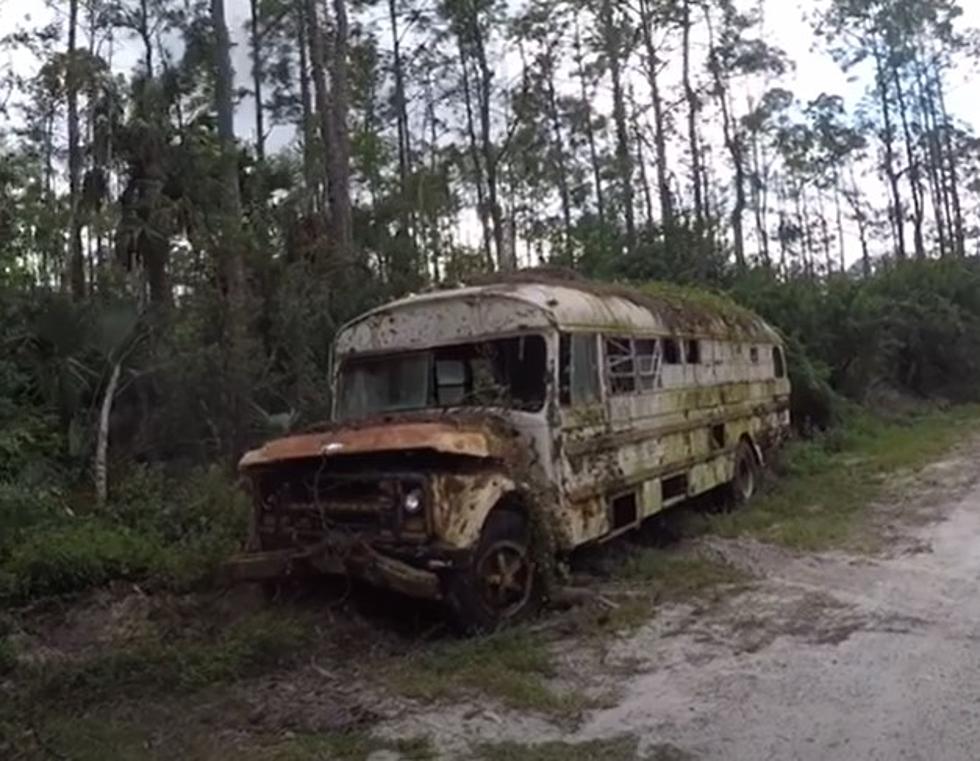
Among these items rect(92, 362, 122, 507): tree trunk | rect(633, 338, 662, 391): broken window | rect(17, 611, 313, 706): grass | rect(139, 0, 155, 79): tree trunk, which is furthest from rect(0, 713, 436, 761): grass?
rect(139, 0, 155, 79): tree trunk

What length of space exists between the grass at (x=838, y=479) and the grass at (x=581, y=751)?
5.35 meters

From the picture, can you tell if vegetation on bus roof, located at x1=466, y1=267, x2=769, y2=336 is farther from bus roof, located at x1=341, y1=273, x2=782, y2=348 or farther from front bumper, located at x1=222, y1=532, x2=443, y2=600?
front bumper, located at x1=222, y1=532, x2=443, y2=600

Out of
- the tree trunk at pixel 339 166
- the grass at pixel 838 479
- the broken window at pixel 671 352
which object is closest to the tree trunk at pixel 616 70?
the grass at pixel 838 479

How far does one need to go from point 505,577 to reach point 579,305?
2.59 meters

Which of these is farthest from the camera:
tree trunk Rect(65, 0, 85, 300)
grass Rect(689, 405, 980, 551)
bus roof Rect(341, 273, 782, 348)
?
→ tree trunk Rect(65, 0, 85, 300)

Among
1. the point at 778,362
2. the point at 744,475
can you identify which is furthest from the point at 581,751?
the point at 778,362

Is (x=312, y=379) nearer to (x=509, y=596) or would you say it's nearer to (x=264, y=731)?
(x=509, y=596)

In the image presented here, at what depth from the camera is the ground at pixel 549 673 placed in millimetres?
5090

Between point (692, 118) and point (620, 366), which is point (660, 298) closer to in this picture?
point (620, 366)

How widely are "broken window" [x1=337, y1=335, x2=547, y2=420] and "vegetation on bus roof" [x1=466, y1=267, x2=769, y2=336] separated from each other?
1.11 metres

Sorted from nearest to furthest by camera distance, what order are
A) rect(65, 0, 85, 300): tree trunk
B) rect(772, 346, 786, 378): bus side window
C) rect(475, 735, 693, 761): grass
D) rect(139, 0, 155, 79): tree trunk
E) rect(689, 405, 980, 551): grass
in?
rect(475, 735, 693, 761): grass → rect(689, 405, 980, 551): grass → rect(772, 346, 786, 378): bus side window → rect(65, 0, 85, 300): tree trunk → rect(139, 0, 155, 79): tree trunk

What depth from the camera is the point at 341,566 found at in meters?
6.79

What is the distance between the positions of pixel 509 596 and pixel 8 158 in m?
10.5

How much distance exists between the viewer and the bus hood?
6773 millimetres
